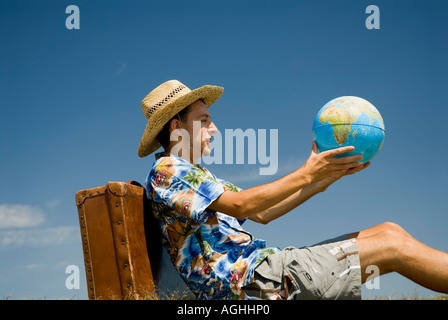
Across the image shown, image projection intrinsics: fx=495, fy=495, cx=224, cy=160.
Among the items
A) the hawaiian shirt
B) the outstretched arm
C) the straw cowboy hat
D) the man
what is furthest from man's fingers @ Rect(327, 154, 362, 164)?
the straw cowboy hat

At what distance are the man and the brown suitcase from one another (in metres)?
0.28

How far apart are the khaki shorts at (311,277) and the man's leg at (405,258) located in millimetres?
124

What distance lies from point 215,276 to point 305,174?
1278 millimetres

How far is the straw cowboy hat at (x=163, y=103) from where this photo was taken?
5.49 metres

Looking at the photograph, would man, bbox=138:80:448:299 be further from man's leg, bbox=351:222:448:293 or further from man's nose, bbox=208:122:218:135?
man's nose, bbox=208:122:218:135

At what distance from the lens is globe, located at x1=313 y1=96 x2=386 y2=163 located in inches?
191

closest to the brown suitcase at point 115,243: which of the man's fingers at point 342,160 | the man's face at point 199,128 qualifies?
the man's face at point 199,128

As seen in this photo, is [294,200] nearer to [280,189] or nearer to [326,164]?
[326,164]

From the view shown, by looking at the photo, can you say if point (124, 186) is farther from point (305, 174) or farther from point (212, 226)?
point (305, 174)

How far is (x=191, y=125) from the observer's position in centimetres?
548

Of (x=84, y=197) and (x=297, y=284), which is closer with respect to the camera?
(x=297, y=284)


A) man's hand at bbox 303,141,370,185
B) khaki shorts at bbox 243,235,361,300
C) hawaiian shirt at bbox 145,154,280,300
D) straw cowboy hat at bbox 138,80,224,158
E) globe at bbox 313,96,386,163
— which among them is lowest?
khaki shorts at bbox 243,235,361,300
